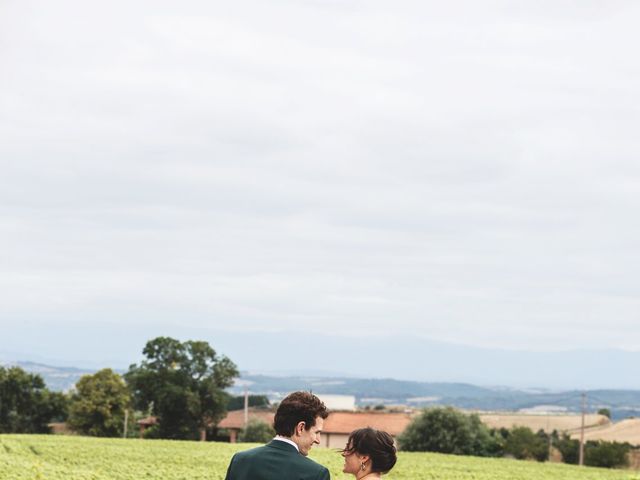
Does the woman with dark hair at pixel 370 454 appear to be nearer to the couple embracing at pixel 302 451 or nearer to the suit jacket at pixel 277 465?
the couple embracing at pixel 302 451

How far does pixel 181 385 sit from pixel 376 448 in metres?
89.9

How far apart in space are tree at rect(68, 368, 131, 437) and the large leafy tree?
67.1 inches

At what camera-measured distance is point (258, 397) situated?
195 m

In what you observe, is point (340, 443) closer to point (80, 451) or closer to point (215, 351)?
point (215, 351)

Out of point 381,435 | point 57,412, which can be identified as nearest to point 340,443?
point 57,412

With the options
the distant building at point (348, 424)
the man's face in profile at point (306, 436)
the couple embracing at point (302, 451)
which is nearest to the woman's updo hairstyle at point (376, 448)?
the couple embracing at point (302, 451)

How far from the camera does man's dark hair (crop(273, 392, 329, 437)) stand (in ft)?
22.4

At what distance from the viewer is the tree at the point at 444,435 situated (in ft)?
266

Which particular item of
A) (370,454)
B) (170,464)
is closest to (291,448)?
(370,454)

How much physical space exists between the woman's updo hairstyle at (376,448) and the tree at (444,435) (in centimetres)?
7591

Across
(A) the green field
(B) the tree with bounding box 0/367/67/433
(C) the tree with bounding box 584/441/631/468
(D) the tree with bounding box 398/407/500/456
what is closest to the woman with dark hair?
(A) the green field

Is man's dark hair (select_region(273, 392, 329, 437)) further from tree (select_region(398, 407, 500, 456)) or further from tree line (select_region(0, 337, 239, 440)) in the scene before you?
tree line (select_region(0, 337, 239, 440))

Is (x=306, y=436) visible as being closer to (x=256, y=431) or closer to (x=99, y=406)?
(x=256, y=431)

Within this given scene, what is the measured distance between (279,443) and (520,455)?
8981cm
